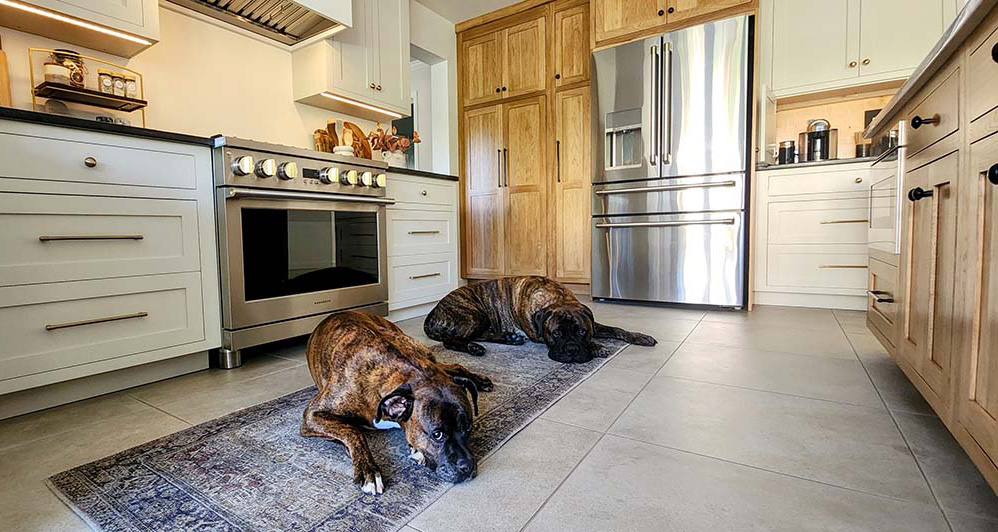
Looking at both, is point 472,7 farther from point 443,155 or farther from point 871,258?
point 871,258

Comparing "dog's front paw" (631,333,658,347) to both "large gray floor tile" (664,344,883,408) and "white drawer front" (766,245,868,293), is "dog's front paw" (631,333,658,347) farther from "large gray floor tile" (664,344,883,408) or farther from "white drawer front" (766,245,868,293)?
"white drawer front" (766,245,868,293)

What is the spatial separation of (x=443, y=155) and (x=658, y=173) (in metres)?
2.14

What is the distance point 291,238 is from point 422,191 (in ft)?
3.70

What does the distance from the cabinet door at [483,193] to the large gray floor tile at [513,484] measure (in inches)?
120

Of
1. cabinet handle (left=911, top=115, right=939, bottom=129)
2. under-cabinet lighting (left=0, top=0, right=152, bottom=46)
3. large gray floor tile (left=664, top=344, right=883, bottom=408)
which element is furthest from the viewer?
under-cabinet lighting (left=0, top=0, right=152, bottom=46)

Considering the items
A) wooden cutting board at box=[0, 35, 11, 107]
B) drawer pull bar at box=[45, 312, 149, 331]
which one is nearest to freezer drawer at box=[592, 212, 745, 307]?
drawer pull bar at box=[45, 312, 149, 331]

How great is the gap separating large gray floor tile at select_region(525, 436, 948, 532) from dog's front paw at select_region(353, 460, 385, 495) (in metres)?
0.35

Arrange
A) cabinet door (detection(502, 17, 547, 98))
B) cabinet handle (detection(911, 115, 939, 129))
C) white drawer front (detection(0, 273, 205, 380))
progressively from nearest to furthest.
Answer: cabinet handle (detection(911, 115, 939, 129)), white drawer front (detection(0, 273, 205, 380)), cabinet door (detection(502, 17, 547, 98))

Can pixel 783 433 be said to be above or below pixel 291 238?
below

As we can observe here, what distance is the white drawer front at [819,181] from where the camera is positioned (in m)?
2.89

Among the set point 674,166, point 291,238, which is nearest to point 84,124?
point 291,238

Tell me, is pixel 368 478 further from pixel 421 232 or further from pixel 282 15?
pixel 282 15

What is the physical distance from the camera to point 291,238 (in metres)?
2.19

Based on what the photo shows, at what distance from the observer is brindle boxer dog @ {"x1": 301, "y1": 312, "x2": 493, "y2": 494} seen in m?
1.00
